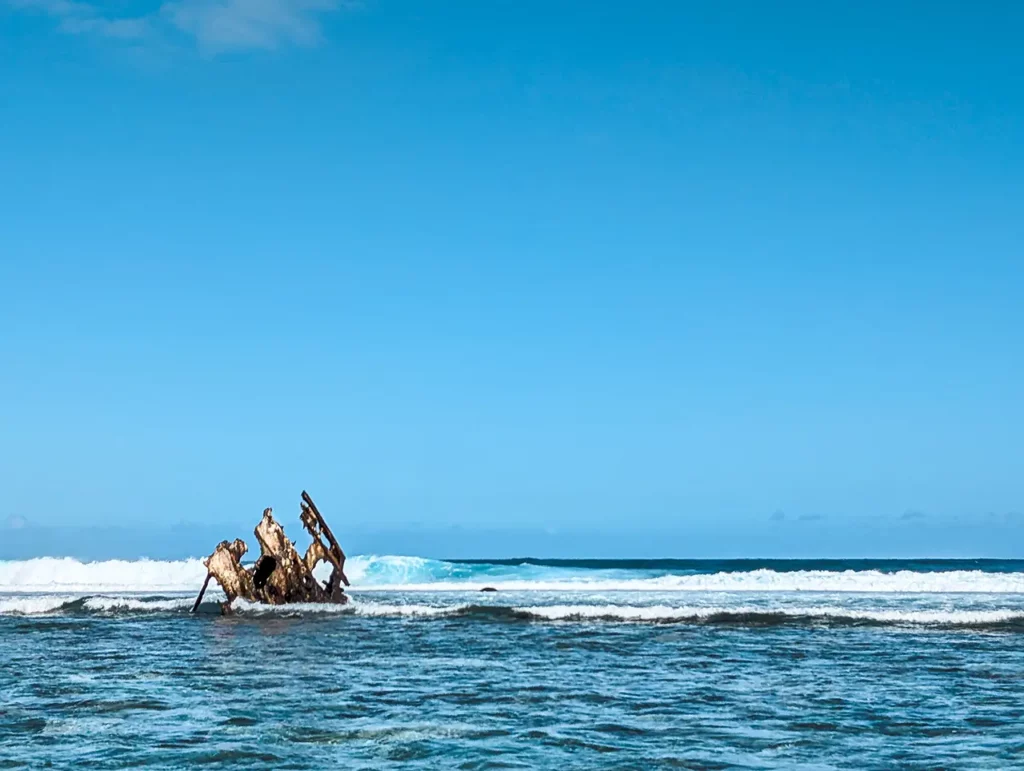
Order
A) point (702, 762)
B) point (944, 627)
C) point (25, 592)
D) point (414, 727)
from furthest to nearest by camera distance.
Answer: point (25, 592) → point (944, 627) → point (414, 727) → point (702, 762)

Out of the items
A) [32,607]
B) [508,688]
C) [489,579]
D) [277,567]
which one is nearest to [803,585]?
[489,579]

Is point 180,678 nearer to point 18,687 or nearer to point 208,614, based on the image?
point 18,687

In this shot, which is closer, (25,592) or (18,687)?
(18,687)

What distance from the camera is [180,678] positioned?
54.3ft

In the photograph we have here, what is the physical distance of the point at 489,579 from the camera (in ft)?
218

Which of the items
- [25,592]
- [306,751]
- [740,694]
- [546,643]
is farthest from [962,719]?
[25,592]

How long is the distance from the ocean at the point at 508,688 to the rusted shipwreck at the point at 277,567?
1.08 metres

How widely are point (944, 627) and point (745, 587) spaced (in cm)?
2443

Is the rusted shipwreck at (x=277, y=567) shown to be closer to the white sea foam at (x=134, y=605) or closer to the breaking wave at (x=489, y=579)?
the white sea foam at (x=134, y=605)

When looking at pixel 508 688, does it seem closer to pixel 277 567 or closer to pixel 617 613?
pixel 617 613

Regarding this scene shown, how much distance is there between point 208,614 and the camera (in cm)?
3053

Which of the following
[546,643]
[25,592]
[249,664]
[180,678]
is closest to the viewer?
[180,678]

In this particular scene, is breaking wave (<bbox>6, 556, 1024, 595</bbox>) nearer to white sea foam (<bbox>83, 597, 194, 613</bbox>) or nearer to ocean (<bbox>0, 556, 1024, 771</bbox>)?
white sea foam (<bbox>83, 597, 194, 613</bbox>)

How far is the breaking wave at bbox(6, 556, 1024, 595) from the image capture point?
158 ft
